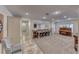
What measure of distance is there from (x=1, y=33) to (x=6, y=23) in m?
0.49

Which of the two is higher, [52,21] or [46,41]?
[52,21]

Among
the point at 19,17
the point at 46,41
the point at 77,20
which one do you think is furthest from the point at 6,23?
the point at 46,41

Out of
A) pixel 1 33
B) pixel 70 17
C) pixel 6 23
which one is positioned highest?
pixel 70 17

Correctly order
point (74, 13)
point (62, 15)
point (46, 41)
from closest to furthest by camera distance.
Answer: point (74, 13) → point (62, 15) → point (46, 41)

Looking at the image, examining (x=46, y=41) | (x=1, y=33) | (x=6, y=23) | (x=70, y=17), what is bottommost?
(x=46, y=41)

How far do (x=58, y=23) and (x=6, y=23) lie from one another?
1.88 meters
